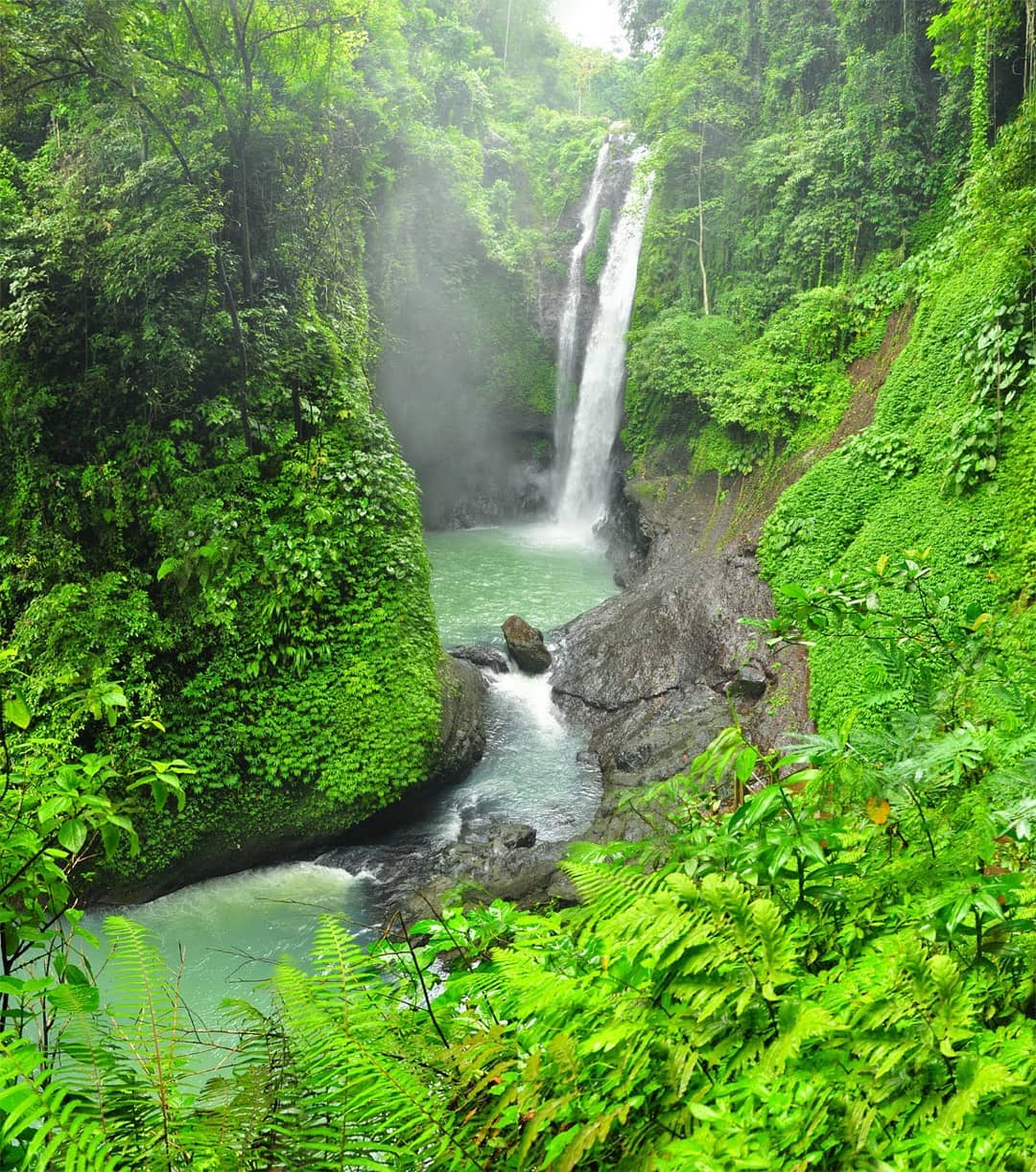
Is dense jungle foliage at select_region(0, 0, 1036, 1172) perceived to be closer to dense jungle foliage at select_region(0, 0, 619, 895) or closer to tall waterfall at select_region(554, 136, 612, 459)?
dense jungle foliage at select_region(0, 0, 619, 895)

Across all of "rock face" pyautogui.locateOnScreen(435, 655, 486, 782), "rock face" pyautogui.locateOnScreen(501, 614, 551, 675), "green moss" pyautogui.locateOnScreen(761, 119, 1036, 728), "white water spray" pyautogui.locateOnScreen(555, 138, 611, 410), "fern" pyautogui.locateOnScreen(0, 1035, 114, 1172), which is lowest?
"rock face" pyautogui.locateOnScreen(435, 655, 486, 782)

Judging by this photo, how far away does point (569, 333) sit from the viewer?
67.8 feet

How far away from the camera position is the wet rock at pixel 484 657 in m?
11.5

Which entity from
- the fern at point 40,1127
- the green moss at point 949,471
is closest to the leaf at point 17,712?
the fern at point 40,1127

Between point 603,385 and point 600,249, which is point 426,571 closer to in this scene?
point 603,385

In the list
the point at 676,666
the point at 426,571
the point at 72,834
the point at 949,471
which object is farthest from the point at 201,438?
the point at 949,471

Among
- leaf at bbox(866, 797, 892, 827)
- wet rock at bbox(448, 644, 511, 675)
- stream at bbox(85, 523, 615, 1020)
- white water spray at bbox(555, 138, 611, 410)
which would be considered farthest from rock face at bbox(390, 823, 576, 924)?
white water spray at bbox(555, 138, 611, 410)

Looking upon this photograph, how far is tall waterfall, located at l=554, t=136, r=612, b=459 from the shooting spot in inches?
805

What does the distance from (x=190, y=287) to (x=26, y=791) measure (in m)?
8.19

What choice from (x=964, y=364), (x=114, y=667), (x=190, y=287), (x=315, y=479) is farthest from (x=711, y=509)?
(x=114, y=667)

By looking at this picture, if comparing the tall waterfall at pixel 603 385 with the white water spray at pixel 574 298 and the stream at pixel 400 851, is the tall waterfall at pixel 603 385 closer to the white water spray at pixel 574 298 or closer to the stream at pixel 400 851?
the white water spray at pixel 574 298

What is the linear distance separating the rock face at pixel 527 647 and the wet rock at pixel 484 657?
Answer: 0.23 m

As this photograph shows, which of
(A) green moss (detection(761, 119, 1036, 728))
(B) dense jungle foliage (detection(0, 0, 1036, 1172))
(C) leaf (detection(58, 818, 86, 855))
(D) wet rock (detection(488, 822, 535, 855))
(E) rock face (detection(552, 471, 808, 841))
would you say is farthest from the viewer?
(E) rock face (detection(552, 471, 808, 841))

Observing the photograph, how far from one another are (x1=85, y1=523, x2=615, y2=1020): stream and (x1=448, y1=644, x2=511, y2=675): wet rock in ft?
0.62
